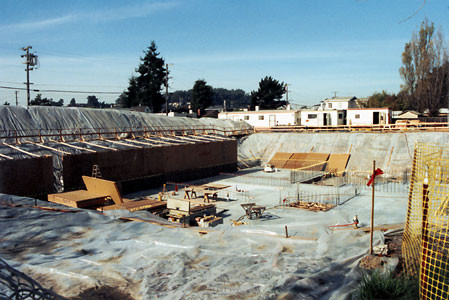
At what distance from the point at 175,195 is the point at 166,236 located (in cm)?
1490

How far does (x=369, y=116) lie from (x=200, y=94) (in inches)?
1803

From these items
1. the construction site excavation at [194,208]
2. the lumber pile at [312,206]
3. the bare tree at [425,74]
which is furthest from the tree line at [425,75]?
the lumber pile at [312,206]

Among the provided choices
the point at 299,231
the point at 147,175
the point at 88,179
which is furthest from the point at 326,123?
the point at 299,231

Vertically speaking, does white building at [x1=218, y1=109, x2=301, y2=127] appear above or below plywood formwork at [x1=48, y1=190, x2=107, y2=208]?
above

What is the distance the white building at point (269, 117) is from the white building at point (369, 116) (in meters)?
7.00

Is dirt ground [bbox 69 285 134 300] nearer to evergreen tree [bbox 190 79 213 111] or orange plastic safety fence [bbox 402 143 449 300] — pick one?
orange plastic safety fence [bbox 402 143 449 300]

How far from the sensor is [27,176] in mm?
18719

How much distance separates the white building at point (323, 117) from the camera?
152ft

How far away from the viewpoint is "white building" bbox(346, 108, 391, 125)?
43.5 m

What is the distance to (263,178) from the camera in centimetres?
2859

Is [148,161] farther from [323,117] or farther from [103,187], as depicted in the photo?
[323,117]

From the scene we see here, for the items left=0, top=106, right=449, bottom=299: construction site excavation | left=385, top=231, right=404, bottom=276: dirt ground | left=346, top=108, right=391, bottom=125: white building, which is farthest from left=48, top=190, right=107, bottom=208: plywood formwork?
left=346, top=108, right=391, bottom=125: white building

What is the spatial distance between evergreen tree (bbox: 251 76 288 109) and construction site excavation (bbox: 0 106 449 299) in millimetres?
39943

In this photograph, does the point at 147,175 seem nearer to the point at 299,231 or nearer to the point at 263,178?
the point at 263,178
